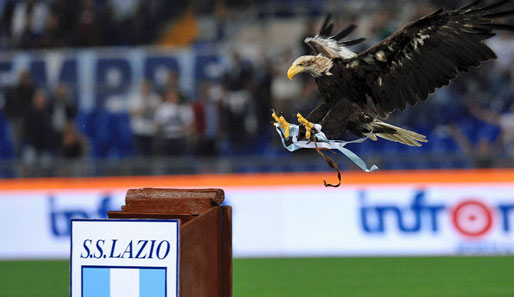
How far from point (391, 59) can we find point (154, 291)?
2.24 meters

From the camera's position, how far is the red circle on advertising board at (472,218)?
45.0 feet

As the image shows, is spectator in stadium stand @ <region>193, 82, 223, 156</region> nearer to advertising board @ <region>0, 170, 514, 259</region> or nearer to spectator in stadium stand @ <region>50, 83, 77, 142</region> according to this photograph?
advertising board @ <region>0, 170, 514, 259</region>

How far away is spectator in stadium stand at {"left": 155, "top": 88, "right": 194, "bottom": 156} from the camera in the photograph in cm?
1602

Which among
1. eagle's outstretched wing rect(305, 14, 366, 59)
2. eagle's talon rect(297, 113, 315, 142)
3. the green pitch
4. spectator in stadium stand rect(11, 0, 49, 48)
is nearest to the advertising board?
the green pitch

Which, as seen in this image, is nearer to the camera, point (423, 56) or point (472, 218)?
point (423, 56)

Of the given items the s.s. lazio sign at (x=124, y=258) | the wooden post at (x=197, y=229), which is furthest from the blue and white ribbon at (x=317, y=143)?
the s.s. lazio sign at (x=124, y=258)

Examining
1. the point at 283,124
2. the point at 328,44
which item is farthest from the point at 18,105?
the point at 283,124

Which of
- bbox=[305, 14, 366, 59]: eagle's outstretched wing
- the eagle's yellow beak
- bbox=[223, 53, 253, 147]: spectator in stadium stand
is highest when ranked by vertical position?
bbox=[223, 53, 253, 147]: spectator in stadium stand

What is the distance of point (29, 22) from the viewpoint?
19469 mm

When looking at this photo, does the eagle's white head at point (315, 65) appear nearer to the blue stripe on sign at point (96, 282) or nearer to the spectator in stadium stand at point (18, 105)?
the blue stripe on sign at point (96, 282)

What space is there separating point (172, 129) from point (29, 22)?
5103 millimetres

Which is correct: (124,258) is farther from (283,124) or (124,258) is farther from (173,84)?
(173,84)

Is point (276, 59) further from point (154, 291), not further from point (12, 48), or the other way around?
point (154, 291)

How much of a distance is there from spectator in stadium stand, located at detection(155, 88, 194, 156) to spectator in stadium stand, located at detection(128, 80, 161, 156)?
280 mm
